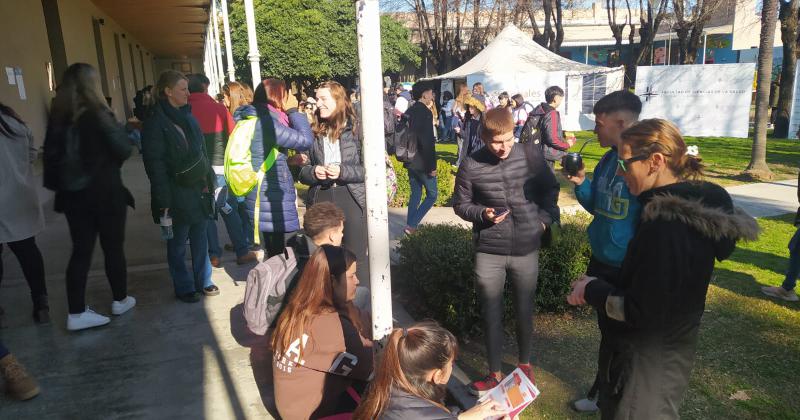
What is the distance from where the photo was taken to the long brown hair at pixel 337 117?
12.2ft

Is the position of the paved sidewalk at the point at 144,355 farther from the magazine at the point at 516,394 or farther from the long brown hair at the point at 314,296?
the magazine at the point at 516,394

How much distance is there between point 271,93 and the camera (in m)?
4.04

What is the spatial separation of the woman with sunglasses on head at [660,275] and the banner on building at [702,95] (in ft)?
46.1

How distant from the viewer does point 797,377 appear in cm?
339

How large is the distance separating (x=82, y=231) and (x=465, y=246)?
271 cm

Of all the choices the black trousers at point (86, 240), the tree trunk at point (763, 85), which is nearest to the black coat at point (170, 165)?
the black trousers at point (86, 240)

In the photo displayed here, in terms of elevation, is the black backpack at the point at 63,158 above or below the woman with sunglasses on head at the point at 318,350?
above

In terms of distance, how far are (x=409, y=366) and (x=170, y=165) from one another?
2.93 metres

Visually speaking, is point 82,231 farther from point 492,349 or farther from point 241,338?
point 492,349

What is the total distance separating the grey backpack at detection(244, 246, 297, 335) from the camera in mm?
3057

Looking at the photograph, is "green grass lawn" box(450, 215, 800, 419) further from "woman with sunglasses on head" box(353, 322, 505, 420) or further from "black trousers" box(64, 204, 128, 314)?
"black trousers" box(64, 204, 128, 314)

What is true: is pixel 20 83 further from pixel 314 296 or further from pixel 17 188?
pixel 314 296

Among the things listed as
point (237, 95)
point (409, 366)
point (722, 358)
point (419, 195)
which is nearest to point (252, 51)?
point (237, 95)

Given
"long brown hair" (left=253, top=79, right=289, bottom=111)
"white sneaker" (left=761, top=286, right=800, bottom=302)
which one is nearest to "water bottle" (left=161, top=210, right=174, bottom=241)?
"long brown hair" (left=253, top=79, right=289, bottom=111)
